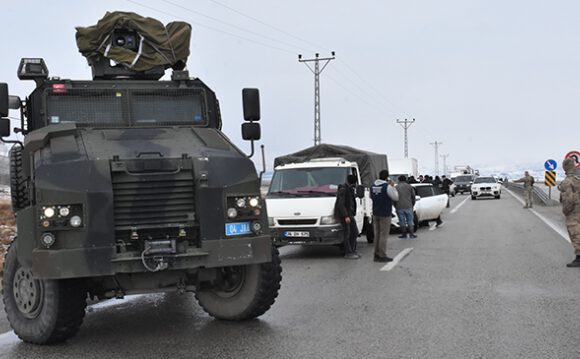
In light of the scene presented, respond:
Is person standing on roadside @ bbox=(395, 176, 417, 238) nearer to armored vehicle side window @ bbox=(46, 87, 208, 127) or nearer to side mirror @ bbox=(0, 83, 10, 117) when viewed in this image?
Result: armored vehicle side window @ bbox=(46, 87, 208, 127)

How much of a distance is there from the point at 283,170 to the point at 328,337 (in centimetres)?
850

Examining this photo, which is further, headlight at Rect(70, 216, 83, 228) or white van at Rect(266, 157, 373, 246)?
white van at Rect(266, 157, 373, 246)

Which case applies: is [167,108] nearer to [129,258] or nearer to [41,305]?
[129,258]

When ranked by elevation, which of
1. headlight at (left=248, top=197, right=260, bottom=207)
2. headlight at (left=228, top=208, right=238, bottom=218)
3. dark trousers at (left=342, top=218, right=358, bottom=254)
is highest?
headlight at (left=248, top=197, right=260, bottom=207)

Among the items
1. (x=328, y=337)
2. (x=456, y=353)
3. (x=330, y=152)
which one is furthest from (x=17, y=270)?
(x=330, y=152)

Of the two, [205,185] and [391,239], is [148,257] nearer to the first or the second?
[205,185]

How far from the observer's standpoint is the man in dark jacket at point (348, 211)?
1257cm

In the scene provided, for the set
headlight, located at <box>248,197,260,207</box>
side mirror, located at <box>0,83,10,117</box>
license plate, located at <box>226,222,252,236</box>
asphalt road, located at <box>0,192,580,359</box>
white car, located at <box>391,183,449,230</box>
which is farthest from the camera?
white car, located at <box>391,183,449,230</box>

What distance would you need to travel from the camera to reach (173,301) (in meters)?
8.43

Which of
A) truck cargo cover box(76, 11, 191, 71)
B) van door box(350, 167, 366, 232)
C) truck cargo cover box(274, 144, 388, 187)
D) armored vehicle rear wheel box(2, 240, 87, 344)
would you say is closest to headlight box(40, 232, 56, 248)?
armored vehicle rear wheel box(2, 240, 87, 344)

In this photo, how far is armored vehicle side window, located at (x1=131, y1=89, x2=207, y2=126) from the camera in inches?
292

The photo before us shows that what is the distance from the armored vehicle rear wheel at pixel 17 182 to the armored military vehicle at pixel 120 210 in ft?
0.05

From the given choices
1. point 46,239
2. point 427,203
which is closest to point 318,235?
point 46,239

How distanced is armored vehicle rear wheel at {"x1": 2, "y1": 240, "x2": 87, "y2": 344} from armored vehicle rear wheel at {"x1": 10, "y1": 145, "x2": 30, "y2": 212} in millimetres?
619
